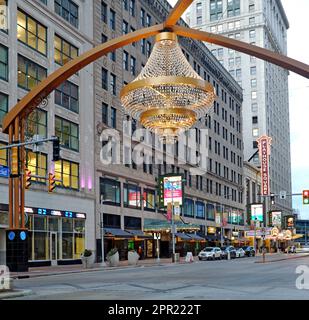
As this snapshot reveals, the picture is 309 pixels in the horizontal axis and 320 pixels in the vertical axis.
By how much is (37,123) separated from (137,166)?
70.6 feet

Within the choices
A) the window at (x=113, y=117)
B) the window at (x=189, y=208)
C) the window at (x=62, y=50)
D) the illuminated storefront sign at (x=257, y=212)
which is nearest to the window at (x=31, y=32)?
the window at (x=62, y=50)

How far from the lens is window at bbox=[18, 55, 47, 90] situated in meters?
48.2

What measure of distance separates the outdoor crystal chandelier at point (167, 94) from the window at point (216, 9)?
131m

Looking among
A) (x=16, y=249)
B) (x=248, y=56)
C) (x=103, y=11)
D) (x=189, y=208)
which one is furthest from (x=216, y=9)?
(x=16, y=249)

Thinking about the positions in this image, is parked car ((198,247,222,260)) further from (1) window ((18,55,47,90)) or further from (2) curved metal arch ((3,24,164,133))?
(2) curved metal arch ((3,24,164,133))

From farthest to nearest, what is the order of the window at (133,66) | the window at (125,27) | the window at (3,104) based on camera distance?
the window at (133,66) < the window at (125,27) < the window at (3,104)

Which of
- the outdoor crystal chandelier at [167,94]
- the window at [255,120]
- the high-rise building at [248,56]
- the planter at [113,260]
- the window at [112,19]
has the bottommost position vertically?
the planter at [113,260]

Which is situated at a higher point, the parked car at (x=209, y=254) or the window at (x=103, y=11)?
the window at (x=103, y=11)

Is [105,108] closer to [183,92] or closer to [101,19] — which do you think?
[101,19]

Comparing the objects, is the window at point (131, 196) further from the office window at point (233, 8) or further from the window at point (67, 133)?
the office window at point (233, 8)

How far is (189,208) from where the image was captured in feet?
286

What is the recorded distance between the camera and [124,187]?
65.6 metres

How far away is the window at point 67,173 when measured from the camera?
52.3 meters

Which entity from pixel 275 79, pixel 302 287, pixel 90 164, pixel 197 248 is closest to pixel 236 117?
pixel 197 248
